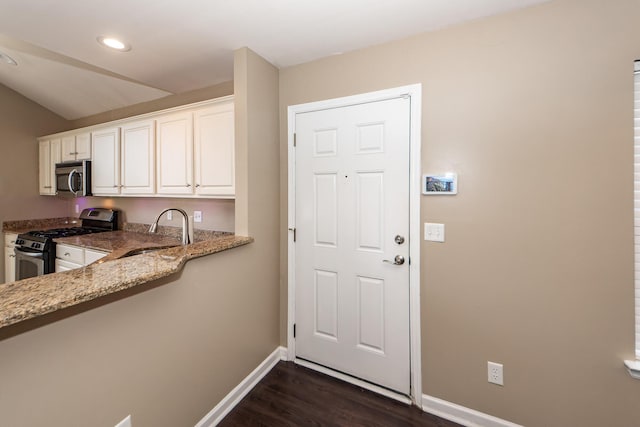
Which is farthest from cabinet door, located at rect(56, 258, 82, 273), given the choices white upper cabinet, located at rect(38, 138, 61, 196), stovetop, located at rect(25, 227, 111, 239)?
white upper cabinet, located at rect(38, 138, 61, 196)

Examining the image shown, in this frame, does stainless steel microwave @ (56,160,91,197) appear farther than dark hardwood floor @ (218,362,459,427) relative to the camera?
Yes

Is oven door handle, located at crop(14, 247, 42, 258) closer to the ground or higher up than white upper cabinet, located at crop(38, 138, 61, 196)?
closer to the ground

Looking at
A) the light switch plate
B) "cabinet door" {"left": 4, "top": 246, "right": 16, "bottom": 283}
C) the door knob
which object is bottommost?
"cabinet door" {"left": 4, "top": 246, "right": 16, "bottom": 283}

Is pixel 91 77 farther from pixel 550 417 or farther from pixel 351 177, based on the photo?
pixel 550 417

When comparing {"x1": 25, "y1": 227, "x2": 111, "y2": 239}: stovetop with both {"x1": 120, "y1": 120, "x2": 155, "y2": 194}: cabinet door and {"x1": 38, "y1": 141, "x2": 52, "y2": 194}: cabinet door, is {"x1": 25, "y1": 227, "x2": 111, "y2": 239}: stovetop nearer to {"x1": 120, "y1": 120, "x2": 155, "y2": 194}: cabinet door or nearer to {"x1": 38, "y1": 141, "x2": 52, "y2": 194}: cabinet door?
{"x1": 38, "y1": 141, "x2": 52, "y2": 194}: cabinet door

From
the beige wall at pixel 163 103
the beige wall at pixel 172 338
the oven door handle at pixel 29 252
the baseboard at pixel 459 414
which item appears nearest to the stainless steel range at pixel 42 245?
the oven door handle at pixel 29 252

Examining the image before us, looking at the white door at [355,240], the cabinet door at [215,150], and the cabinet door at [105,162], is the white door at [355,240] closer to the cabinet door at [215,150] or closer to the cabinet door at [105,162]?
the cabinet door at [215,150]

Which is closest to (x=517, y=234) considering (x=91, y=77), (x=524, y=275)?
(x=524, y=275)

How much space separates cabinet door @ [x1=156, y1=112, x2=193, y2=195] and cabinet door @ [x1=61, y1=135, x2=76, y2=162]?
1.65 metres

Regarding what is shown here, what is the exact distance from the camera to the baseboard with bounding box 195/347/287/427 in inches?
64.7

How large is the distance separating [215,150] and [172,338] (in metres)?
1.50

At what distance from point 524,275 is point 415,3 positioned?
169 centimetres

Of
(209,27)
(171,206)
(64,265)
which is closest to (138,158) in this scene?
(171,206)

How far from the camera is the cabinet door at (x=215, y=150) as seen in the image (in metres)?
2.21
